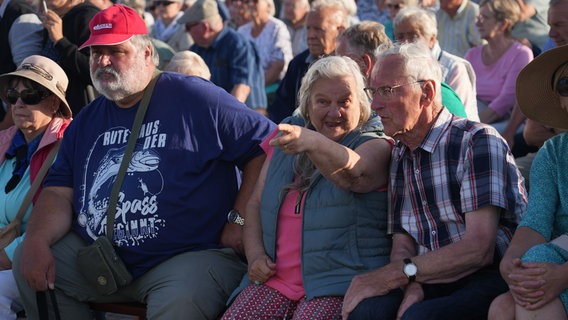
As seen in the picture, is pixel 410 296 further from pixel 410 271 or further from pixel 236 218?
pixel 236 218

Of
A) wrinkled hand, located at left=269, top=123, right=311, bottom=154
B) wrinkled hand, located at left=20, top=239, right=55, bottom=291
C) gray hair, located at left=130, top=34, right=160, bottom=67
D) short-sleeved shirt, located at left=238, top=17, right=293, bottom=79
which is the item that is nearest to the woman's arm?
wrinkled hand, located at left=269, top=123, right=311, bottom=154

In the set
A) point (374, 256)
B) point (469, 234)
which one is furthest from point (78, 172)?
point (469, 234)

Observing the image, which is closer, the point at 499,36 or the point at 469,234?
the point at 469,234

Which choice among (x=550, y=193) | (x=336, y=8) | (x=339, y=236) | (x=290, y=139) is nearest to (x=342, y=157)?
(x=290, y=139)

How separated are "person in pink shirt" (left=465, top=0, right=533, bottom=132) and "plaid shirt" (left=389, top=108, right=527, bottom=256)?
3.26m

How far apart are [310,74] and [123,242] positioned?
1.24m

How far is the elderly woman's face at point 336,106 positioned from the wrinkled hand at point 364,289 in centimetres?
68

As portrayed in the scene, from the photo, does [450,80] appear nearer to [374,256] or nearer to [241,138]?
[241,138]

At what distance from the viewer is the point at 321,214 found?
380 centimetres

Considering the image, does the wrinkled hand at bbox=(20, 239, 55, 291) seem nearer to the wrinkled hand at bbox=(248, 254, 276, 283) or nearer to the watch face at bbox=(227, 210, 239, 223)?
the watch face at bbox=(227, 210, 239, 223)

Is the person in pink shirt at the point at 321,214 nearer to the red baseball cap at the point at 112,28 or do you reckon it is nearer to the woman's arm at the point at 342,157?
the woman's arm at the point at 342,157

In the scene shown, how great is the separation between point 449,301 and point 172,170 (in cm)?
160

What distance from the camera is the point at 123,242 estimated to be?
4.34 metres

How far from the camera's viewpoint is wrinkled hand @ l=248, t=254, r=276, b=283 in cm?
391
